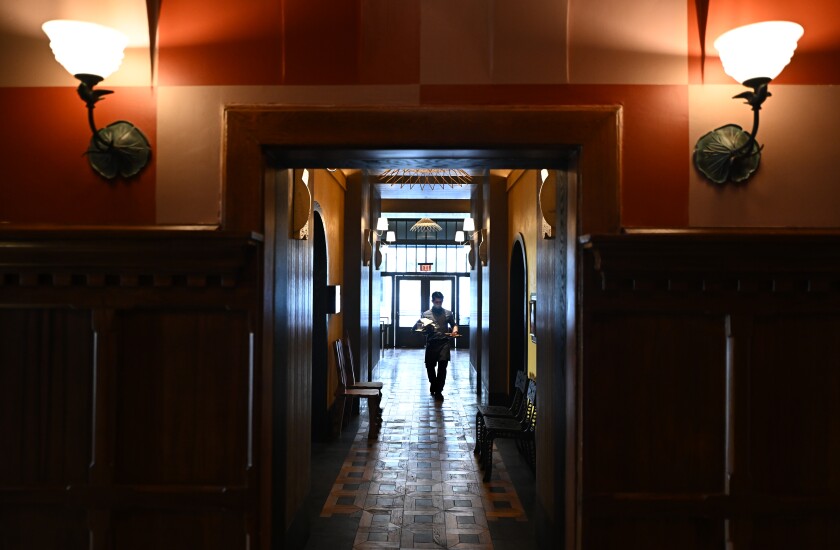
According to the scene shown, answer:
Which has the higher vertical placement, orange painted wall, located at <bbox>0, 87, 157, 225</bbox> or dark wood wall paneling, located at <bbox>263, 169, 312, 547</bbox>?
orange painted wall, located at <bbox>0, 87, 157, 225</bbox>

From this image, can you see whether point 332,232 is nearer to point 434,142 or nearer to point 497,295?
point 497,295

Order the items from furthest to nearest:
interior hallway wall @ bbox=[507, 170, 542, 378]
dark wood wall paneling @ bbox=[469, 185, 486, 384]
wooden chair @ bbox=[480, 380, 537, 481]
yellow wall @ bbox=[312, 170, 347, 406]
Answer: dark wood wall paneling @ bbox=[469, 185, 486, 384] < yellow wall @ bbox=[312, 170, 347, 406] < interior hallway wall @ bbox=[507, 170, 542, 378] < wooden chair @ bbox=[480, 380, 537, 481]

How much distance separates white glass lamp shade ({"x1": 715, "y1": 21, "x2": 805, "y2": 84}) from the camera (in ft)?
7.37

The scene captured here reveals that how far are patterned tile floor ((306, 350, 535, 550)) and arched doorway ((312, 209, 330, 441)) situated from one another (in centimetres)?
30

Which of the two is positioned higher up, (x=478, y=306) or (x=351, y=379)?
(x=478, y=306)

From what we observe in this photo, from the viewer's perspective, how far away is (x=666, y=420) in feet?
8.47

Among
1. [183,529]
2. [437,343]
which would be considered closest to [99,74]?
[183,529]

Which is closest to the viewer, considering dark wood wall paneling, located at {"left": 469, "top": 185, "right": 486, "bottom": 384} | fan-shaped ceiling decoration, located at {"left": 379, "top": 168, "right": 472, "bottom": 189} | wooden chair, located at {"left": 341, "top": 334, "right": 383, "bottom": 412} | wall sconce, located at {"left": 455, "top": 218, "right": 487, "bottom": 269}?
wooden chair, located at {"left": 341, "top": 334, "right": 383, "bottom": 412}

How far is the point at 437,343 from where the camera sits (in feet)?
31.8

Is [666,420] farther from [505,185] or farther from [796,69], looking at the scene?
[505,185]

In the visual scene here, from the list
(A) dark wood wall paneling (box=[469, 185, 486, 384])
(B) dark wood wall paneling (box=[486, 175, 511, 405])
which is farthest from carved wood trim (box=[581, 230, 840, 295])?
(A) dark wood wall paneling (box=[469, 185, 486, 384])

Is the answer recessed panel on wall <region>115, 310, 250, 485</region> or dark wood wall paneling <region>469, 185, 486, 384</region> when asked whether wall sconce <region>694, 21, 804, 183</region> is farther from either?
dark wood wall paneling <region>469, 185, 486, 384</region>

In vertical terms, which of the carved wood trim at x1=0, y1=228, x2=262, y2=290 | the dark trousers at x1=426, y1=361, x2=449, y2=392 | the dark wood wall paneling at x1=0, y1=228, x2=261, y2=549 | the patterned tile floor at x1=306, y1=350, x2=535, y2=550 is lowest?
the patterned tile floor at x1=306, y1=350, x2=535, y2=550

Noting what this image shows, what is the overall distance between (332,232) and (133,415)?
214 inches
